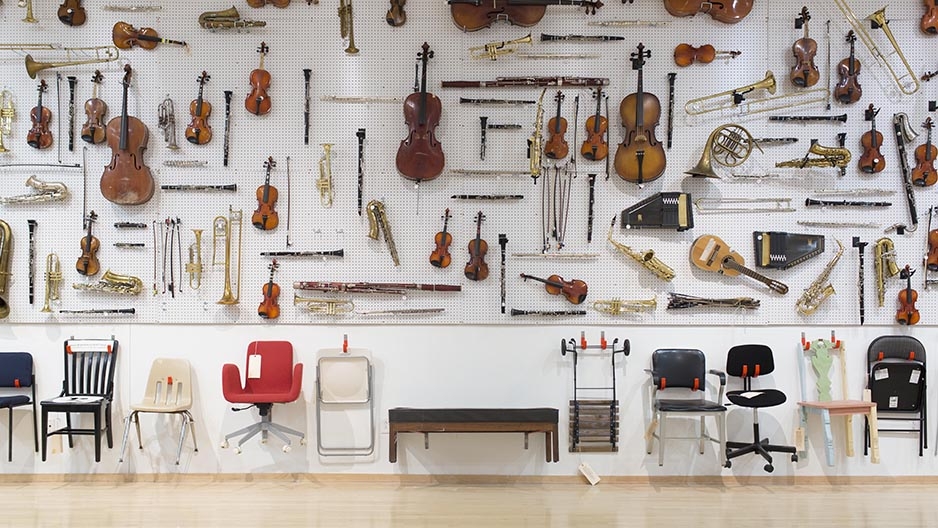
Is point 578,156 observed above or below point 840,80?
below

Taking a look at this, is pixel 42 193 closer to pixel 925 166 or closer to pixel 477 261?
pixel 477 261

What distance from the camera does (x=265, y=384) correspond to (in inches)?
191

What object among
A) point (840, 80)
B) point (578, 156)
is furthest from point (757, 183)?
point (578, 156)

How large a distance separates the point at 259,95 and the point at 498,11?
67.6 inches

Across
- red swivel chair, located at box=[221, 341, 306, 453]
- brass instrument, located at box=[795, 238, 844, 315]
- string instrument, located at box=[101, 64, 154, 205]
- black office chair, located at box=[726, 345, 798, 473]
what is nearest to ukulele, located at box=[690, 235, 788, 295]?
brass instrument, located at box=[795, 238, 844, 315]

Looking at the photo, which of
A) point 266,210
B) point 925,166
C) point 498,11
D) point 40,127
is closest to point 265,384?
point 266,210

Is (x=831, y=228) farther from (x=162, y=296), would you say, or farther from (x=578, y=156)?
(x=162, y=296)

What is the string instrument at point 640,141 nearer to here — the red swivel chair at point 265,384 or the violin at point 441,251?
the violin at point 441,251

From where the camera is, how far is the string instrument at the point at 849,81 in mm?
4887

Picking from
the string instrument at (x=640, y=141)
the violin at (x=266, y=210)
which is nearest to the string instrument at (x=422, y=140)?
the violin at (x=266, y=210)

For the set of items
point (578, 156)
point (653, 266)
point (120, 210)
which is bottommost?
point (653, 266)

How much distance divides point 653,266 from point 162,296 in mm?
3378

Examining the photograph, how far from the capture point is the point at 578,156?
4.97 m

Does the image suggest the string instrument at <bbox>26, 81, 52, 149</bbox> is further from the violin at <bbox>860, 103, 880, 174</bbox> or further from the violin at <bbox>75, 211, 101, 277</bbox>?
the violin at <bbox>860, 103, 880, 174</bbox>
